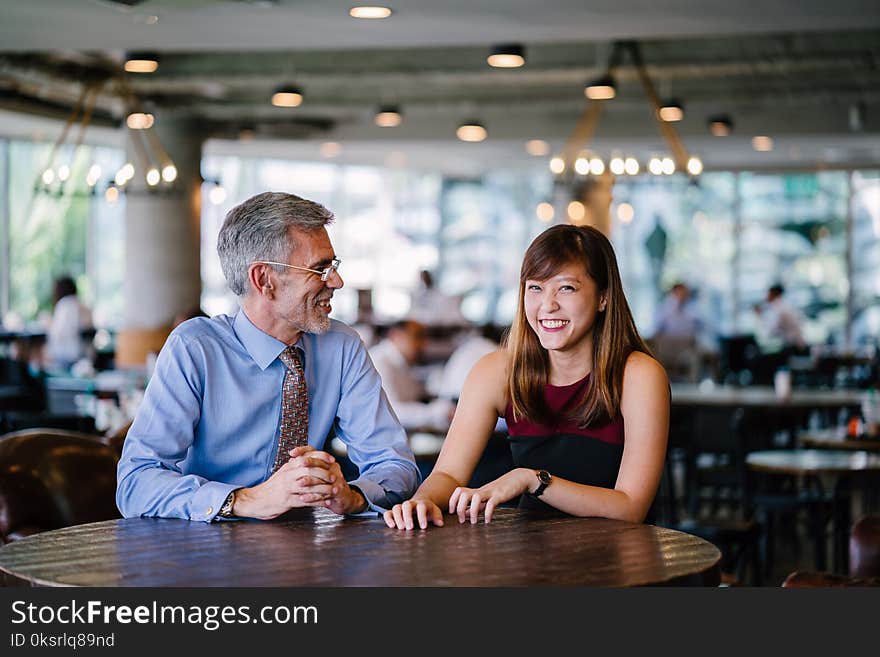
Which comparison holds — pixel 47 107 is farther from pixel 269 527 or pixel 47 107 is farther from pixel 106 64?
pixel 269 527

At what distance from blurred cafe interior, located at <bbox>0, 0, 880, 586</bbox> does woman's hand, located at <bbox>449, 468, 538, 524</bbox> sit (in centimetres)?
66

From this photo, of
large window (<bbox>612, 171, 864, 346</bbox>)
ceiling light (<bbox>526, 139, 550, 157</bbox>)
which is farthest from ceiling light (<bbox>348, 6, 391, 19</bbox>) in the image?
large window (<bbox>612, 171, 864, 346</bbox>)

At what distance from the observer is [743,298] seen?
19219 mm

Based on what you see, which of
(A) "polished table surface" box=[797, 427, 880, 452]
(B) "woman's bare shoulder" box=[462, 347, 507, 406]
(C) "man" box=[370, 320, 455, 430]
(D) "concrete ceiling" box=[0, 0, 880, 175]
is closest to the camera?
(B) "woman's bare shoulder" box=[462, 347, 507, 406]

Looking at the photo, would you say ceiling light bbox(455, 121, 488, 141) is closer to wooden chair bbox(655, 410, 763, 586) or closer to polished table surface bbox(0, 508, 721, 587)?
wooden chair bbox(655, 410, 763, 586)

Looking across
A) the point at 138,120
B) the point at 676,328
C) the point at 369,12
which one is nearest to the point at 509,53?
the point at 369,12

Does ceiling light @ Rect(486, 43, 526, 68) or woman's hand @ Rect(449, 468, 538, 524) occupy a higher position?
ceiling light @ Rect(486, 43, 526, 68)

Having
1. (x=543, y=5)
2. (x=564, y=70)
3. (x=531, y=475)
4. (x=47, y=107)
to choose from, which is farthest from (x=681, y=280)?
(x=531, y=475)

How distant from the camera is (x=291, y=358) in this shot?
2900mm

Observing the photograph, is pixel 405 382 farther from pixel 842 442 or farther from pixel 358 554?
pixel 358 554

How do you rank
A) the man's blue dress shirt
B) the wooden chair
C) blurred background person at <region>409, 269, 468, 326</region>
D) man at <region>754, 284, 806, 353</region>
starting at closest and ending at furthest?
1. the man's blue dress shirt
2. the wooden chair
3. man at <region>754, 284, 806, 353</region>
4. blurred background person at <region>409, 269, 468, 326</region>

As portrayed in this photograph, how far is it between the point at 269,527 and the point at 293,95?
7839 mm

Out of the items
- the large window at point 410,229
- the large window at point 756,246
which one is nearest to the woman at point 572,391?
the large window at point 410,229

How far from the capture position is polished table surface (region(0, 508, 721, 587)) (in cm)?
202
